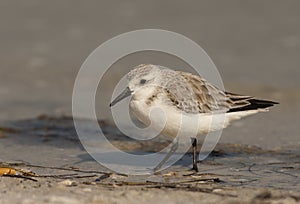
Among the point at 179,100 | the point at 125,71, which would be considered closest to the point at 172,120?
the point at 179,100

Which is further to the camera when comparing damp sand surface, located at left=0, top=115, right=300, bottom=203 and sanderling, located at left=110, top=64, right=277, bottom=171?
sanderling, located at left=110, top=64, right=277, bottom=171

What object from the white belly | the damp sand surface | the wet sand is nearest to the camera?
the damp sand surface

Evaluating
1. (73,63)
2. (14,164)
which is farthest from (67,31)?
(14,164)

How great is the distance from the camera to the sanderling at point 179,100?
723 cm

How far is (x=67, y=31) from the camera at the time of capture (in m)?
14.3

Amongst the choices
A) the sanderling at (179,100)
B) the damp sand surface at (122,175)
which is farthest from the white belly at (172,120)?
the damp sand surface at (122,175)

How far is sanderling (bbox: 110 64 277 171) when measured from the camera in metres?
7.23

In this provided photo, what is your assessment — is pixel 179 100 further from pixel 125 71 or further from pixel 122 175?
pixel 125 71

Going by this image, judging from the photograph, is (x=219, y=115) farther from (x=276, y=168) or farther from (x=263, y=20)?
(x=263, y=20)

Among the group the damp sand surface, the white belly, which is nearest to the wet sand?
the damp sand surface

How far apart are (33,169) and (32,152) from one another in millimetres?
1035

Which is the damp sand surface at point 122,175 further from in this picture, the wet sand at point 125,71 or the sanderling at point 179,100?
the sanderling at point 179,100

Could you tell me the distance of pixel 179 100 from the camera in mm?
7402

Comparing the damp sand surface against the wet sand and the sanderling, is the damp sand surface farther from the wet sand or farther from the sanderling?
the sanderling
